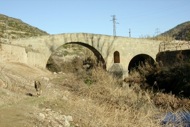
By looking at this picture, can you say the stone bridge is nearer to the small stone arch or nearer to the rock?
the small stone arch

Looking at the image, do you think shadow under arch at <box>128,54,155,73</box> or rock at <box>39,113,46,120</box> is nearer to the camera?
rock at <box>39,113,46,120</box>

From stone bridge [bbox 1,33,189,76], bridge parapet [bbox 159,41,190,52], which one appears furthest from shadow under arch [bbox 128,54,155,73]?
bridge parapet [bbox 159,41,190,52]

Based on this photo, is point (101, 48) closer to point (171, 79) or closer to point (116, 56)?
point (116, 56)

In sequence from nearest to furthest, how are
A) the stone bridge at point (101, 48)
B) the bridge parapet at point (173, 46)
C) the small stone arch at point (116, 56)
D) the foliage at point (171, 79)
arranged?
1. the foliage at point (171, 79)
2. the stone bridge at point (101, 48)
3. the bridge parapet at point (173, 46)
4. the small stone arch at point (116, 56)

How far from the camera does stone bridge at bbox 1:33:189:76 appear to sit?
86.7 ft

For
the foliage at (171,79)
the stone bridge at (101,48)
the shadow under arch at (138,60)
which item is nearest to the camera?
the foliage at (171,79)

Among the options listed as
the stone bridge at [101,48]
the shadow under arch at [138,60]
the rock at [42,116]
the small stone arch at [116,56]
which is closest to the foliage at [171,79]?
the stone bridge at [101,48]

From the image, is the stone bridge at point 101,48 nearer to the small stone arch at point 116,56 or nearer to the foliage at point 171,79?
the small stone arch at point 116,56

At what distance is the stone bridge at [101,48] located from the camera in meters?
26.4

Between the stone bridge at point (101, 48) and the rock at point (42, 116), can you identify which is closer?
the rock at point (42, 116)

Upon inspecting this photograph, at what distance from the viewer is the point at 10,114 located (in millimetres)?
6875

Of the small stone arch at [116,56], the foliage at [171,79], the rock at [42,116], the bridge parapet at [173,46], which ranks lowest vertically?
the foliage at [171,79]

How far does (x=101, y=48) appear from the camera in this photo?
1254 inches

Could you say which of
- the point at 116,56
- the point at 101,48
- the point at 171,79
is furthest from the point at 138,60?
the point at 171,79
